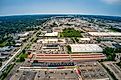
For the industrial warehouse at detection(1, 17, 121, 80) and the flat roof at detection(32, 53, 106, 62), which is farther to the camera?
the flat roof at detection(32, 53, 106, 62)

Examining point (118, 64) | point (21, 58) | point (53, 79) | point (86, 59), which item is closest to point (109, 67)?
point (118, 64)

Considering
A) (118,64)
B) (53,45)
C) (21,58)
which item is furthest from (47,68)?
(53,45)

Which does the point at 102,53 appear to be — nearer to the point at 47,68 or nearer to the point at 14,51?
the point at 47,68

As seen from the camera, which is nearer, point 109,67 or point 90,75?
point 90,75

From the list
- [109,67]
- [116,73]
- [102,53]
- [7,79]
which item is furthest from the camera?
[102,53]

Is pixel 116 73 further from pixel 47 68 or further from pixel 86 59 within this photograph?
pixel 47 68

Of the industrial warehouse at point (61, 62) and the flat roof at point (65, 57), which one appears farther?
the flat roof at point (65, 57)

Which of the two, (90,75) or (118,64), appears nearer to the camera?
(90,75)

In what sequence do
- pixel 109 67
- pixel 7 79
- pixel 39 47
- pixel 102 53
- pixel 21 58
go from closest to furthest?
pixel 7 79 → pixel 109 67 → pixel 21 58 → pixel 102 53 → pixel 39 47

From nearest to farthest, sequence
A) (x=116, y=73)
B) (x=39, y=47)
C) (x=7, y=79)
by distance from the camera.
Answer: (x=7, y=79)
(x=116, y=73)
(x=39, y=47)

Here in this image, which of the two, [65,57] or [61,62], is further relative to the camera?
[65,57]
